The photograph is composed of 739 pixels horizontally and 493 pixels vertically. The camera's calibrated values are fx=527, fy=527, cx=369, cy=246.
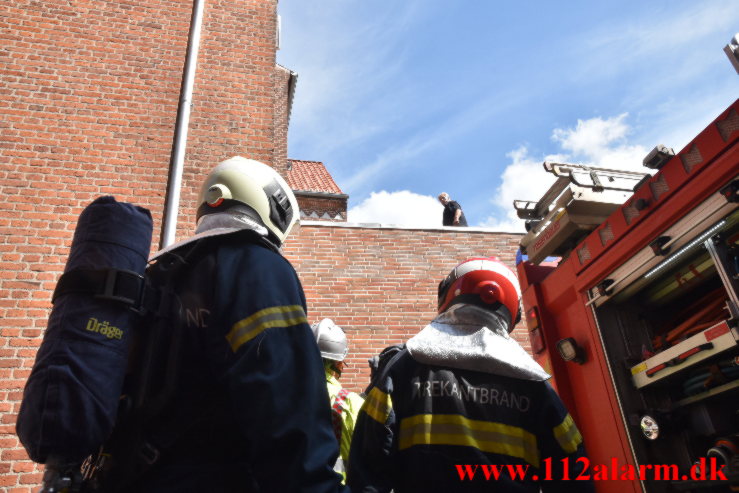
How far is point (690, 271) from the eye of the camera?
2.58m

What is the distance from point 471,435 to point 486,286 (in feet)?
2.20

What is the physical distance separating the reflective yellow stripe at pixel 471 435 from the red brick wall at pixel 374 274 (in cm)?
612

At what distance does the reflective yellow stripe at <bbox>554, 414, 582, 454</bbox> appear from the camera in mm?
2062

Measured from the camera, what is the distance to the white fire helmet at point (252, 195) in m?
1.88

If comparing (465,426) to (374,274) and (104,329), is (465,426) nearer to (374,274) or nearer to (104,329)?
(104,329)

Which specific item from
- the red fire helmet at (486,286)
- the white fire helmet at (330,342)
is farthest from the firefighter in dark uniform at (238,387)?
the white fire helmet at (330,342)

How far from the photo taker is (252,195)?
1896 mm

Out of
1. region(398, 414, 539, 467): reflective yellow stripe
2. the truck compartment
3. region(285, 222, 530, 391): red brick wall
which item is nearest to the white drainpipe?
region(285, 222, 530, 391): red brick wall

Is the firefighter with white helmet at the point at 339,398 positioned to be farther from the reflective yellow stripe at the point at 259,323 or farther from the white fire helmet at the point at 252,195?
the reflective yellow stripe at the point at 259,323

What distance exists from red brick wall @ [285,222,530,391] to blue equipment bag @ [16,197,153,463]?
22.7ft

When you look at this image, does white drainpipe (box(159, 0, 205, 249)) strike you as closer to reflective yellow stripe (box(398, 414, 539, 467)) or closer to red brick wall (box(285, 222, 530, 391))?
red brick wall (box(285, 222, 530, 391))

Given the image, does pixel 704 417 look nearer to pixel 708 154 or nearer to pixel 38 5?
pixel 708 154

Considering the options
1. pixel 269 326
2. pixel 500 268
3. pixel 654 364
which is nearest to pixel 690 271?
pixel 654 364

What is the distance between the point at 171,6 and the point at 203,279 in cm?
754
